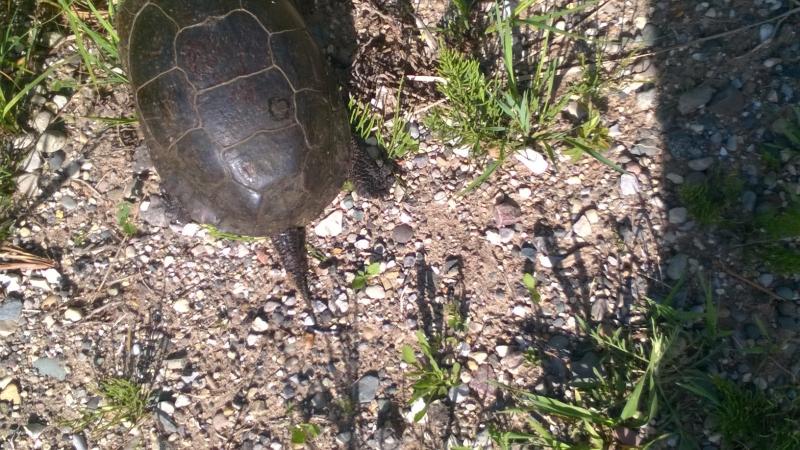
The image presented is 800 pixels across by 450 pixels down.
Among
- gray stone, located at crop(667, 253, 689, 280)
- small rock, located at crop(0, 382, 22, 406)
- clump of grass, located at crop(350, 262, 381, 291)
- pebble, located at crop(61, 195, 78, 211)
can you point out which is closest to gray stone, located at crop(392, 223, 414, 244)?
clump of grass, located at crop(350, 262, 381, 291)

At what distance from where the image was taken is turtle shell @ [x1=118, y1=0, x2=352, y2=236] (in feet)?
8.86

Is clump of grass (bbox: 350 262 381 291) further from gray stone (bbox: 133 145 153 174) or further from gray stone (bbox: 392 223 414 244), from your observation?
gray stone (bbox: 133 145 153 174)

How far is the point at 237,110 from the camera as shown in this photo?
2.68 m

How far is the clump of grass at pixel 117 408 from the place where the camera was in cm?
299

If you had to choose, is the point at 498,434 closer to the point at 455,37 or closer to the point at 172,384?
the point at 172,384

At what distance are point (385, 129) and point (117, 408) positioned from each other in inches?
76.1

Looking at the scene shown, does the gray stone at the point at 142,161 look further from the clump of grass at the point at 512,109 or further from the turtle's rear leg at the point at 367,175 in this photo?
the clump of grass at the point at 512,109

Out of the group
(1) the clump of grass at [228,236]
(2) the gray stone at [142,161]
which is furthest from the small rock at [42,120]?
(1) the clump of grass at [228,236]

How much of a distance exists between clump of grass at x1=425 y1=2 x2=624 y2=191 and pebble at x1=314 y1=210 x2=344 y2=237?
68cm

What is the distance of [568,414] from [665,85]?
1604mm

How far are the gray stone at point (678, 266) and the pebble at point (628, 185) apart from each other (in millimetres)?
354

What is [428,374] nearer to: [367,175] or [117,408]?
[367,175]

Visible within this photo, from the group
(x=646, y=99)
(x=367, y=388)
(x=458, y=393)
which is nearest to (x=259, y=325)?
(x=367, y=388)

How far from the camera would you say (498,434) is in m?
2.64
